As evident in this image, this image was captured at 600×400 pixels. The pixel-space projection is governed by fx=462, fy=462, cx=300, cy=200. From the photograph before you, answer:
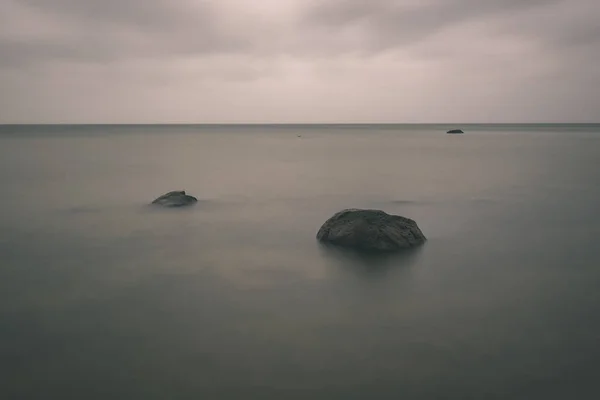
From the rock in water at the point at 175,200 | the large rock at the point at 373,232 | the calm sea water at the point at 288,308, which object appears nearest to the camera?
the calm sea water at the point at 288,308

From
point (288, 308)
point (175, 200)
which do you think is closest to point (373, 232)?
point (288, 308)

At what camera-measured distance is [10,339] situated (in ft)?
28.4

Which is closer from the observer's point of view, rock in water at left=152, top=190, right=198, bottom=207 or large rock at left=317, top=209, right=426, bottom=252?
large rock at left=317, top=209, right=426, bottom=252

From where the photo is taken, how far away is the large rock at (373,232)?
46.2 feet

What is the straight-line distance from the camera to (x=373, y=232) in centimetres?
1409

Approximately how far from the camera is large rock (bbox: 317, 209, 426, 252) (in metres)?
14.1

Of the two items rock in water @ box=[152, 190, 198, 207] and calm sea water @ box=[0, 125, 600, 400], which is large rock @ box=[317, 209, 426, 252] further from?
rock in water @ box=[152, 190, 198, 207]

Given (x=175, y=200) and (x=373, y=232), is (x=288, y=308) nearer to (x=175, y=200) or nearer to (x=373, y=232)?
(x=373, y=232)

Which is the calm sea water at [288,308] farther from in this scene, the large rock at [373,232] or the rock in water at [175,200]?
the rock in water at [175,200]

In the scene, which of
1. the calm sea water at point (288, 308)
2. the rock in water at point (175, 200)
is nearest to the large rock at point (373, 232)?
the calm sea water at point (288, 308)

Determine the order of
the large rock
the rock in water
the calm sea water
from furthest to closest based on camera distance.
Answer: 1. the rock in water
2. the large rock
3. the calm sea water

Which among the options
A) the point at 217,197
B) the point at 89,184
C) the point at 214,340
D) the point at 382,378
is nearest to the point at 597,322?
the point at 382,378

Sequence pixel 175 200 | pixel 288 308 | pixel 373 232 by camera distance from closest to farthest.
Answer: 1. pixel 288 308
2. pixel 373 232
3. pixel 175 200

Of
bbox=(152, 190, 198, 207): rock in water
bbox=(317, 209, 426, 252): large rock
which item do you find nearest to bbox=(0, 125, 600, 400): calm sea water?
bbox=(317, 209, 426, 252): large rock
